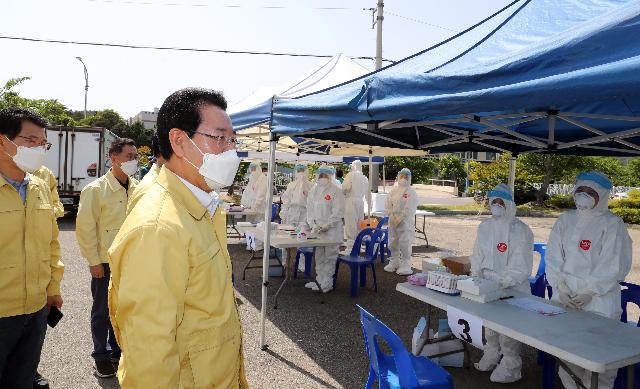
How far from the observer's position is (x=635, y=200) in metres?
20.1

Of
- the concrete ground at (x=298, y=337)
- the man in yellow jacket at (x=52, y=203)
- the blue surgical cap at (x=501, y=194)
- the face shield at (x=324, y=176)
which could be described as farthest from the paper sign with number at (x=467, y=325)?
the face shield at (x=324, y=176)

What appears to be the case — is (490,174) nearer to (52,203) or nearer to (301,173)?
(301,173)

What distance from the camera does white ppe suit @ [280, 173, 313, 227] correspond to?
10.8 meters

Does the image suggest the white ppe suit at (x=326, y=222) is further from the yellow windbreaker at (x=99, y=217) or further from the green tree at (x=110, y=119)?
the green tree at (x=110, y=119)

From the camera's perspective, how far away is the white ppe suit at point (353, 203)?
11.5m

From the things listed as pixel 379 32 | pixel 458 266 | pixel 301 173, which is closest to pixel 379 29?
pixel 379 32

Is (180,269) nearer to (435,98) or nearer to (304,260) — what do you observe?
(435,98)

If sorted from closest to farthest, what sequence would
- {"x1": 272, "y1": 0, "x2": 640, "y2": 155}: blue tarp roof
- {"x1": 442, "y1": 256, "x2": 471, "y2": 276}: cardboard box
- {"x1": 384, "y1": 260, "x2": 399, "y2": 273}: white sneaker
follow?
{"x1": 272, "y1": 0, "x2": 640, "y2": 155}: blue tarp roof < {"x1": 442, "y1": 256, "x2": 471, "y2": 276}: cardboard box < {"x1": 384, "y1": 260, "x2": 399, "y2": 273}: white sneaker

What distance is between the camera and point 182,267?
4.16 ft

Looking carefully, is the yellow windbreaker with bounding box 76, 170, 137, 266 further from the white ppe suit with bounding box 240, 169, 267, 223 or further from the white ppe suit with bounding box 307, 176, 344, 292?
the white ppe suit with bounding box 240, 169, 267, 223

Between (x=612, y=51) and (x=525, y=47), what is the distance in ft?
2.27

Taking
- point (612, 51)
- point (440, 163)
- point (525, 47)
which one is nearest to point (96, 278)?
point (525, 47)

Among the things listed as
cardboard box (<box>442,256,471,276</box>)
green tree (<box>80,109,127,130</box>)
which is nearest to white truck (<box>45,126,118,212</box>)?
cardboard box (<box>442,256,471,276</box>)

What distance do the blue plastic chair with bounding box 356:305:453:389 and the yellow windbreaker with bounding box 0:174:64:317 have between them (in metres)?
2.00
